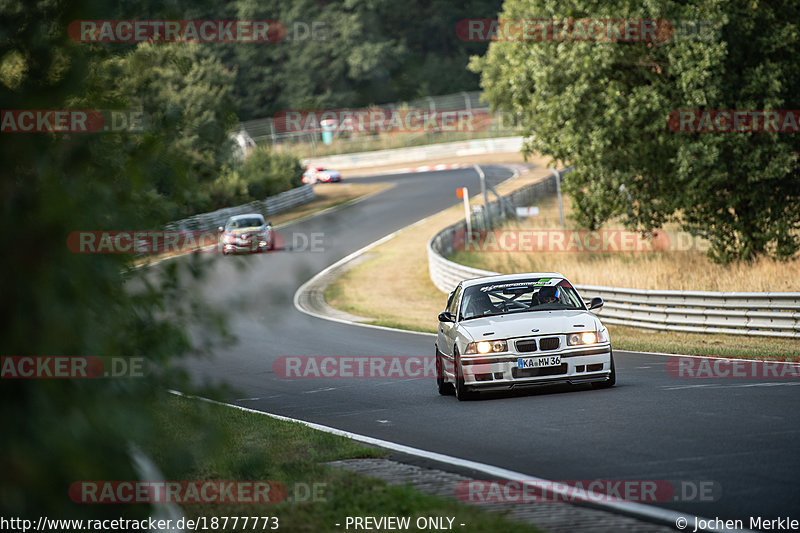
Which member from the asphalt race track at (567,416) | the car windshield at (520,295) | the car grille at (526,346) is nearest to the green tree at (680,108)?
the asphalt race track at (567,416)

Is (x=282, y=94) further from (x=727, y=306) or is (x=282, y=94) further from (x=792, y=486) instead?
(x=792, y=486)

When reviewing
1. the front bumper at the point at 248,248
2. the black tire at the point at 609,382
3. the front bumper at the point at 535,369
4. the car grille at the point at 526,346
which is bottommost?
the black tire at the point at 609,382

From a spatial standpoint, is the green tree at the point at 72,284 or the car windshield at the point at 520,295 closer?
the green tree at the point at 72,284

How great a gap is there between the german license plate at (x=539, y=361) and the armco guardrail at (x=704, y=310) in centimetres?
823

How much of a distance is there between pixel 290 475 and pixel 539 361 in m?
5.97

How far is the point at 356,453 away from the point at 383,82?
90423 millimetres

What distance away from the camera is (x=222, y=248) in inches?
226

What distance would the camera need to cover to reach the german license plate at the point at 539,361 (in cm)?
1238

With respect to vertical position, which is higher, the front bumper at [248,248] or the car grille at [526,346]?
the front bumper at [248,248]

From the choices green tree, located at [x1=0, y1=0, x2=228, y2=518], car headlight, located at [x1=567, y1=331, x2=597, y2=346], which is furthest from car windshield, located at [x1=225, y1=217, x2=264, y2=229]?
car headlight, located at [x1=567, y1=331, x2=597, y2=346]

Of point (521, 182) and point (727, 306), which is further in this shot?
point (521, 182)

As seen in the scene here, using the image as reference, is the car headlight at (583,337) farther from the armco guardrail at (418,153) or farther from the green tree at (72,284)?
the armco guardrail at (418,153)

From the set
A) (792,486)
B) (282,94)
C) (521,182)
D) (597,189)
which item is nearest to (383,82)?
(282,94)

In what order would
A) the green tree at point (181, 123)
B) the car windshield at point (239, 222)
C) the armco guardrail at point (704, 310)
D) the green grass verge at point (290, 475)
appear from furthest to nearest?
the armco guardrail at point (704, 310), the green tree at point (181, 123), the car windshield at point (239, 222), the green grass verge at point (290, 475)
